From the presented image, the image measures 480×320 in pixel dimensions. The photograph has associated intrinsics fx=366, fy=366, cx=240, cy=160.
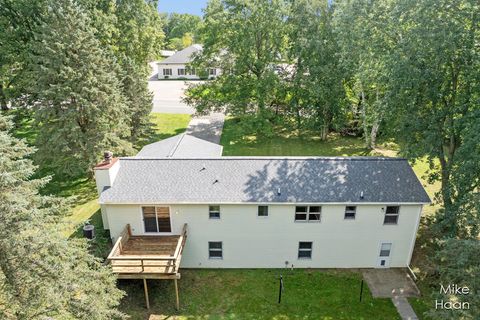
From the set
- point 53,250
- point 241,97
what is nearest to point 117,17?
point 241,97

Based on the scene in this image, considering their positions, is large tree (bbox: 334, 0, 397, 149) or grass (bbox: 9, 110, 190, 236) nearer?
large tree (bbox: 334, 0, 397, 149)

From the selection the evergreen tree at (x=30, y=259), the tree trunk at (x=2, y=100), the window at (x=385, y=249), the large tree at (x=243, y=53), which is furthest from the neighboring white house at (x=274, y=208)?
the tree trunk at (x=2, y=100)

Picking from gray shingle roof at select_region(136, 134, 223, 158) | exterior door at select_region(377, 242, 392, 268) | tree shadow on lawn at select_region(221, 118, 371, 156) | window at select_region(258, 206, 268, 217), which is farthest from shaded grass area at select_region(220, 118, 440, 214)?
window at select_region(258, 206, 268, 217)

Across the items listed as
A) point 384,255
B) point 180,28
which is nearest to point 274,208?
point 384,255

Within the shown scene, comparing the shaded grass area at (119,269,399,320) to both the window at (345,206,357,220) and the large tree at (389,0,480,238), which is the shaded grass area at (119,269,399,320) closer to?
the window at (345,206,357,220)

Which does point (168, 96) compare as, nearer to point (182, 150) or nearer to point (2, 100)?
point (2, 100)
